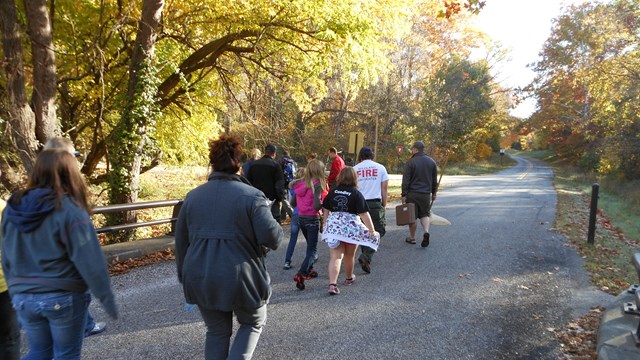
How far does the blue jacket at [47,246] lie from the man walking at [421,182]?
6.44 m

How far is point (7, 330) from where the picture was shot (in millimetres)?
2781

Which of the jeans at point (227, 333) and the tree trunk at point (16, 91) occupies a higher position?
the tree trunk at point (16, 91)

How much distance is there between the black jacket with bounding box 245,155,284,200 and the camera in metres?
7.70

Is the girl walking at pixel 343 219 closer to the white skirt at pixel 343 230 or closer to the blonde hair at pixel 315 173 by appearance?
the white skirt at pixel 343 230

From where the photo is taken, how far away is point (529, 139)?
307 ft

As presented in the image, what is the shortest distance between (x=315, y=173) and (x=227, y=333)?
3.41 meters

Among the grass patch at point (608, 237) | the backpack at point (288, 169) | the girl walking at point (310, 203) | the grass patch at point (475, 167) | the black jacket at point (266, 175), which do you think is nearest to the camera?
the girl walking at point (310, 203)

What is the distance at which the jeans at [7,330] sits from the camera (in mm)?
2754

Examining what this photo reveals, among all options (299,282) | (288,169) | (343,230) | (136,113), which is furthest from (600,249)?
(136,113)

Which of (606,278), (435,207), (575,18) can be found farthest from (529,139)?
(606,278)

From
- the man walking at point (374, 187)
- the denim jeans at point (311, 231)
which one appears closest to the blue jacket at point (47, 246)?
the denim jeans at point (311, 231)

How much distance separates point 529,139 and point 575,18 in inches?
2599

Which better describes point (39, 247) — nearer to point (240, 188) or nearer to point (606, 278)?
point (240, 188)

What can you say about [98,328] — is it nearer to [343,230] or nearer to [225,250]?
[225,250]
